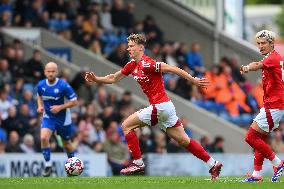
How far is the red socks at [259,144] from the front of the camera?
16.4m

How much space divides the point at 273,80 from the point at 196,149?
1.64 meters

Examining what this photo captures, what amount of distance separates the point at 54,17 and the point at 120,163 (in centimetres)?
616

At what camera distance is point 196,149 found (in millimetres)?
16609

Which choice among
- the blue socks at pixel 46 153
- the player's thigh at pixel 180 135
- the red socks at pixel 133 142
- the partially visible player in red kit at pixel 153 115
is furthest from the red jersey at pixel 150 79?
the blue socks at pixel 46 153

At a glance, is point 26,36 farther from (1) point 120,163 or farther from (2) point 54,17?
(1) point 120,163

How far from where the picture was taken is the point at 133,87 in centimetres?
2925

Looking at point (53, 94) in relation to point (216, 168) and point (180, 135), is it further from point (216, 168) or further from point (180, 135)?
point (216, 168)

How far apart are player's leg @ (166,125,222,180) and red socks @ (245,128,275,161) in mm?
638

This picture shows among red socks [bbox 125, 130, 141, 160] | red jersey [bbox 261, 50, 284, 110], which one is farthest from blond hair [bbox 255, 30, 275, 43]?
red socks [bbox 125, 130, 141, 160]

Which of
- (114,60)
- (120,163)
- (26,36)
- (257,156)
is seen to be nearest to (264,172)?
(120,163)

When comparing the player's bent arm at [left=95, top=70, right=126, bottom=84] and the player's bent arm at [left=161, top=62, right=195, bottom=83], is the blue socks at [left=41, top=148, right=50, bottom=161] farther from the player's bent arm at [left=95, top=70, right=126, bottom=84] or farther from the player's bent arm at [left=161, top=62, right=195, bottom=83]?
the player's bent arm at [left=161, top=62, right=195, bottom=83]

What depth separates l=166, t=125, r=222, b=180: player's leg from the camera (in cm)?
1659

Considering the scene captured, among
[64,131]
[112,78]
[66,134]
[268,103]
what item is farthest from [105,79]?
[66,134]

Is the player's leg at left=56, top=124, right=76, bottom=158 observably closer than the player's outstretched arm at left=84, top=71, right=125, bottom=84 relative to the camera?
No
